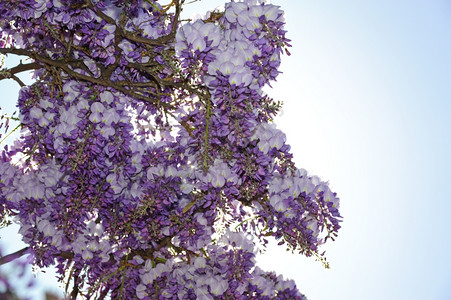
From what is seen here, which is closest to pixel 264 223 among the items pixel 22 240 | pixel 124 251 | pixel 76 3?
pixel 124 251

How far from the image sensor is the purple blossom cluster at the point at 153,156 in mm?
2775

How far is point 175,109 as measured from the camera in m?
3.34

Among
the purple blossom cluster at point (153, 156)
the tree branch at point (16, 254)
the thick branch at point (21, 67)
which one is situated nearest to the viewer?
the purple blossom cluster at point (153, 156)

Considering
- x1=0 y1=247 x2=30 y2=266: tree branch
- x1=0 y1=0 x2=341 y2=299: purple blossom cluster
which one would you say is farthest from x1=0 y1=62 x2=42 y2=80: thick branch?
x1=0 y1=247 x2=30 y2=266: tree branch

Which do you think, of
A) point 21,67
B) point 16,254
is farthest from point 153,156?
point 16,254

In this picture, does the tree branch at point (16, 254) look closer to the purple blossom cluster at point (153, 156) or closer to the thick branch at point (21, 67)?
the purple blossom cluster at point (153, 156)

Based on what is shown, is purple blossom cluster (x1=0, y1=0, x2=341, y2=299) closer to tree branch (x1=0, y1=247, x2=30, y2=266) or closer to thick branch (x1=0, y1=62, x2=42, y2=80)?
thick branch (x1=0, y1=62, x2=42, y2=80)

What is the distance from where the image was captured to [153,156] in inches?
136

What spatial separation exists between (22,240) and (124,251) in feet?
2.29

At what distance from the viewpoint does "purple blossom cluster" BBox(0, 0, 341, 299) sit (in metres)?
2.78

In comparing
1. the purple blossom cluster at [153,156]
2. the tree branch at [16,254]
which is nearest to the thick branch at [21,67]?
the purple blossom cluster at [153,156]

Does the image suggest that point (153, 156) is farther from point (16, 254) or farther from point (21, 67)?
point (16, 254)

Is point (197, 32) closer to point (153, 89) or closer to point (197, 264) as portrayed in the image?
point (153, 89)

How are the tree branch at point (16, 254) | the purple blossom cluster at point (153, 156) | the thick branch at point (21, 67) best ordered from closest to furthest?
the purple blossom cluster at point (153, 156) → the thick branch at point (21, 67) → the tree branch at point (16, 254)
